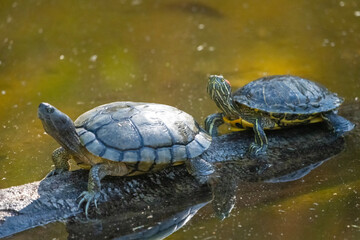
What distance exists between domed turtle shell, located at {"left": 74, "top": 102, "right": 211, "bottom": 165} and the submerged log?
0.29 metres

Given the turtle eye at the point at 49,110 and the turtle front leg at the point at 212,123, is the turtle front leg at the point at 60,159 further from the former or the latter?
the turtle front leg at the point at 212,123

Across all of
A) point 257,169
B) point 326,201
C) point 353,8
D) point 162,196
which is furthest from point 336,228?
point 353,8

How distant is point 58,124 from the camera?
3.92m

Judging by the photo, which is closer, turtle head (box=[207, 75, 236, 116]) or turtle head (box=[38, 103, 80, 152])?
turtle head (box=[38, 103, 80, 152])

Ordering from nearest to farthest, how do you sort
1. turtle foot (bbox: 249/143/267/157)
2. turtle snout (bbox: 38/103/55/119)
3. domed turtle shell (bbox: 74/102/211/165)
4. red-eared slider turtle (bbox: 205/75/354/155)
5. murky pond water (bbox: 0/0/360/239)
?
turtle snout (bbox: 38/103/55/119) < domed turtle shell (bbox: 74/102/211/165) < murky pond water (bbox: 0/0/360/239) < turtle foot (bbox: 249/143/267/157) < red-eared slider turtle (bbox: 205/75/354/155)

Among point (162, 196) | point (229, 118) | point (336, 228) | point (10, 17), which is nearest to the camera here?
point (336, 228)

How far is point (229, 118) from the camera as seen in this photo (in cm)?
500

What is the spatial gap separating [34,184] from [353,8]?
670cm

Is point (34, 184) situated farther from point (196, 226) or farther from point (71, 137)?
point (196, 226)

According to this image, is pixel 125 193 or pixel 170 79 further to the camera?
pixel 170 79

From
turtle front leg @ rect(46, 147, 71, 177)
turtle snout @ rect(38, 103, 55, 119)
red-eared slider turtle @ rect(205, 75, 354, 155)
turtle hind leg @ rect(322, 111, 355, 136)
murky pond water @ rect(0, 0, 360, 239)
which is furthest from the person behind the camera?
turtle hind leg @ rect(322, 111, 355, 136)

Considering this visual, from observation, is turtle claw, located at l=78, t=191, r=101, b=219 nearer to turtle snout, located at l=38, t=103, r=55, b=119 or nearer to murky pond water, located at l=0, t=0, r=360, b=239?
murky pond water, located at l=0, t=0, r=360, b=239

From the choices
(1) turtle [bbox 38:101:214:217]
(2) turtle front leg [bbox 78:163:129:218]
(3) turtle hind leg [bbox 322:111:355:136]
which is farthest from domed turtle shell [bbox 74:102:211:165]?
(3) turtle hind leg [bbox 322:111:355:136]

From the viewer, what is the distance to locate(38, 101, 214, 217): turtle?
394 centimetres
